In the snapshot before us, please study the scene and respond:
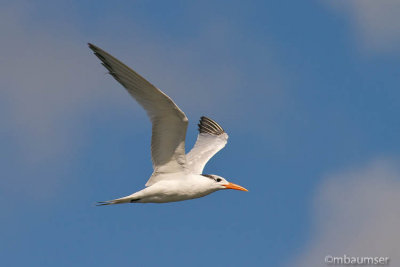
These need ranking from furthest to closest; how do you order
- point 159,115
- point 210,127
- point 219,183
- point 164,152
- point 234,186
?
point 210,127
point 234,186
point 219,183
point 164,152
point 159,115

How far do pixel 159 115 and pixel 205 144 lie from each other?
17.2 feet

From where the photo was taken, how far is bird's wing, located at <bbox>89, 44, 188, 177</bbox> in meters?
15.5

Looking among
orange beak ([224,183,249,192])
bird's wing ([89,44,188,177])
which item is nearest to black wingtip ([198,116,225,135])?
orange beak ([224,183,249,192])

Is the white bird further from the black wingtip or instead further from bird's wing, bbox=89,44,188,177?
the black wingtip

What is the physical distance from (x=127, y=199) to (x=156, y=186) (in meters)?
0.81

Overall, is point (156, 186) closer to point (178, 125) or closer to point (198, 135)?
point (178, 125)

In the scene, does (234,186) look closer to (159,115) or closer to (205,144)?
(205,144)

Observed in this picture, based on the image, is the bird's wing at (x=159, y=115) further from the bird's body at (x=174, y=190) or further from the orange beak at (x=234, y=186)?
the orange beak at (x=234, y=186)

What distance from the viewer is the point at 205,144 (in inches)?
852

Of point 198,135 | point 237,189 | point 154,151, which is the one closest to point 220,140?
point 198,135

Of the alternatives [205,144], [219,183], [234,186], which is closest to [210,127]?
[205,144]

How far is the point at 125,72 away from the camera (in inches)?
611

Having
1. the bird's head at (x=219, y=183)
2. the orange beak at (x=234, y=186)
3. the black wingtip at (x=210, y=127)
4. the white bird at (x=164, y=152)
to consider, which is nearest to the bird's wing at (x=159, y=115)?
the white bird at (x=164, y=152)

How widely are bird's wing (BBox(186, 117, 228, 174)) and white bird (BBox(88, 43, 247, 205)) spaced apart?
0.06 meters
